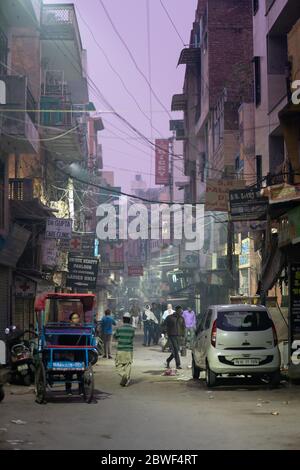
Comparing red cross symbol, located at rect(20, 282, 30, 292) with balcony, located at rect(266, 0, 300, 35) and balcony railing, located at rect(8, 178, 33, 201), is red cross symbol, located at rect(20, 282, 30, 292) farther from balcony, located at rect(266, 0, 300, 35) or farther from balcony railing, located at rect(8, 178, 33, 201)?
balcony, located at rect(266, 0, 300, 35)

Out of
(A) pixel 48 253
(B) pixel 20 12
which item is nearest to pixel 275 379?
(B) pixel 20 12

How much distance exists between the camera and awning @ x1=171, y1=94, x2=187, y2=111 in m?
58.9

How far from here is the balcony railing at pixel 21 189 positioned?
25.1 metres

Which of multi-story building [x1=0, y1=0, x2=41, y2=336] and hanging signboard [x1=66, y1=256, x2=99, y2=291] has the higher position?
multi-story building [x1=0, y1=0, x2=41, y2=336]

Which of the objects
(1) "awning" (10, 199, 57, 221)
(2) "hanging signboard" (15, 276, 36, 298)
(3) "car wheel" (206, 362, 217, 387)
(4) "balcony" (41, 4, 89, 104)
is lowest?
(3) "car wheel" (206, 362, 217, 387)

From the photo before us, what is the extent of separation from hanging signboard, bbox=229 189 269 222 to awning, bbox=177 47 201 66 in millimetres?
32787

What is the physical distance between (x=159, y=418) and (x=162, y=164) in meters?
72.8

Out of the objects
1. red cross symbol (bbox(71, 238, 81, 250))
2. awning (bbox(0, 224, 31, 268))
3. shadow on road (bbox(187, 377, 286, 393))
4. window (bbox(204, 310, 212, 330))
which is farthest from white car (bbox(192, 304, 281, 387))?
red cross symbol (bbox(71, 238, 81, 250))

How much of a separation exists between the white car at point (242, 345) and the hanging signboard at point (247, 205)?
3.69 metres

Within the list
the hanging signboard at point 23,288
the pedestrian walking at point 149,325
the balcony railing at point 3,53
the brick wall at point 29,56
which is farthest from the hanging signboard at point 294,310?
the pedestrian walking at point 149,325

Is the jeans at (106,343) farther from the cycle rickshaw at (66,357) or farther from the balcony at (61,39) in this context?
the balcony at (61,39)

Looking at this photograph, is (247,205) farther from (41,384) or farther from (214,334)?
(41,384)

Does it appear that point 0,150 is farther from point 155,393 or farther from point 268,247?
point 155,393

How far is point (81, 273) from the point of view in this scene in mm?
28062
